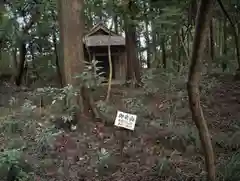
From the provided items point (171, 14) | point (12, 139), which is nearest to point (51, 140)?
point (12, 139)

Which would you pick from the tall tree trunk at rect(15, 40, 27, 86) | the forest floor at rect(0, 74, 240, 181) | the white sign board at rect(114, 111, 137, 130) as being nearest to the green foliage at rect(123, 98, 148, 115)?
the forest floor at rect(0, 74, 240, 181)

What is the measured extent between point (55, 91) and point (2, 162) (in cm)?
298

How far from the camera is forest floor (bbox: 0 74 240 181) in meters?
5.69

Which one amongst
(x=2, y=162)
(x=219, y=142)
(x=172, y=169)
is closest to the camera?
(x=2, y=162)

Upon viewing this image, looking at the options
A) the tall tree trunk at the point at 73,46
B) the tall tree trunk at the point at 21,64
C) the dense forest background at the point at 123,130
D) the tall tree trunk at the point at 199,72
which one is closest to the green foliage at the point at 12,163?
the dense forest background at the point at 123,130

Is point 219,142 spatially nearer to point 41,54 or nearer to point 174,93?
point 174,93

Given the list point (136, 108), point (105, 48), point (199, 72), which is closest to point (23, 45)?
point (105, 48)

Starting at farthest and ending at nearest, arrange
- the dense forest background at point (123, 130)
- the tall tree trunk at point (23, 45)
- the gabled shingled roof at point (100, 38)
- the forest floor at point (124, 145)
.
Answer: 1. the gabled shingled roof at point (100, 38)
2. the tall tree trunk at point (23, 45)
3. the forest floor at point (124, 145)
4. the dense forest background at point (123, 130)

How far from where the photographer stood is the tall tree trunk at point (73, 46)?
7391mm

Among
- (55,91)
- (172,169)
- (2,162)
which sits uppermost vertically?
(55,91)

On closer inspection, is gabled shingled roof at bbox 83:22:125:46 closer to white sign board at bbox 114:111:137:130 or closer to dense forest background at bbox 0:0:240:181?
dense forest background at bbox 0:0:240:181

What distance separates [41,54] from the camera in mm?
18312

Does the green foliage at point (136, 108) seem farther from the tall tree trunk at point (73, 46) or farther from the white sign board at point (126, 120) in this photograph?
the white sign board at point (126, 120)

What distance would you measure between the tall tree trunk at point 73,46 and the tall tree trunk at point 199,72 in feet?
11.6
